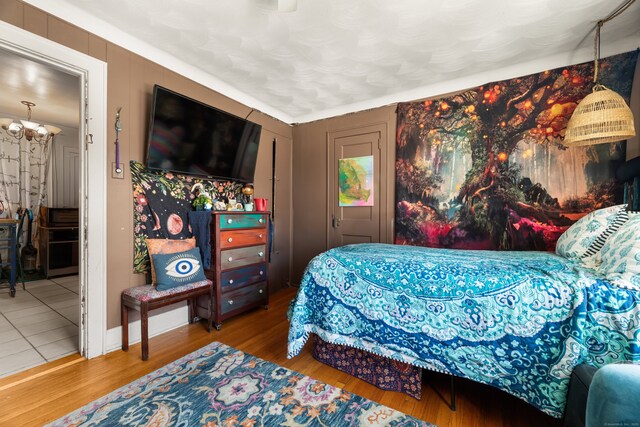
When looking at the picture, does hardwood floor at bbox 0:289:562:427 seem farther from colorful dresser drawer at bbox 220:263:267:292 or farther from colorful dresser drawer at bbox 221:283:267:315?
colorful dresser drawer at bbox 220:263:267:292

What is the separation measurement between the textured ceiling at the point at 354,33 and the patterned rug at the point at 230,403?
2632mm

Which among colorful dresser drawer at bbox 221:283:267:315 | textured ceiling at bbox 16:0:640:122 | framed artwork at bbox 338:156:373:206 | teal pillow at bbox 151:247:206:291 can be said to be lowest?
colorful dresser drawer at bbox 221:283:267:315

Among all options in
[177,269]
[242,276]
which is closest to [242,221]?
[242,276]

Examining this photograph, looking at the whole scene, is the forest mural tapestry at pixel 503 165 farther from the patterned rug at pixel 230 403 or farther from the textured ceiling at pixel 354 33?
the patterned rug at pixel 230 403

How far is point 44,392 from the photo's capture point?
1661mm

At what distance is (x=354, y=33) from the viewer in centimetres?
217

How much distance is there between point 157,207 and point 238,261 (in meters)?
0.93

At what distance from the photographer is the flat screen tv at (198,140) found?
233 cm

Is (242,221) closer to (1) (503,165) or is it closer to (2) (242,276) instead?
(2) (242,276)

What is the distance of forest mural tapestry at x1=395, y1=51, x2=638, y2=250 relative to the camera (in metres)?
2.29

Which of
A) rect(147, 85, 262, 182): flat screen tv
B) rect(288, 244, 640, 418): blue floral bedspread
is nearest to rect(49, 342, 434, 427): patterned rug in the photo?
rect(288, 244, 640, 418): blue floral bedspread

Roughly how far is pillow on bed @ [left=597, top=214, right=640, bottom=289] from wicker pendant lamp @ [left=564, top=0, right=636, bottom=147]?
777mm

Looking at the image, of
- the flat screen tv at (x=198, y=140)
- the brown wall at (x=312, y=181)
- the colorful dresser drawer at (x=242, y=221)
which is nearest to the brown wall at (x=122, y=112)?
the flat screen tv at (x=198, y=140)

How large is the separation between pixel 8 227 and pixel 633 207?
6661mm
